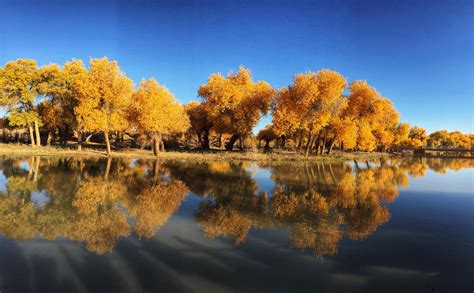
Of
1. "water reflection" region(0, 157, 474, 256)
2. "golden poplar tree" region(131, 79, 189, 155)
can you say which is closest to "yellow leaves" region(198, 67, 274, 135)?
"golden poplar tree" region(131, 79, 189, 155)

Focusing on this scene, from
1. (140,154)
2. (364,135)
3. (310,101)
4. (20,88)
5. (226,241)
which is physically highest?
(20,88)

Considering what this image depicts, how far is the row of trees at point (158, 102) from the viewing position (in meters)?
38.1

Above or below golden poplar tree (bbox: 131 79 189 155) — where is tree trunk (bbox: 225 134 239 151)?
below

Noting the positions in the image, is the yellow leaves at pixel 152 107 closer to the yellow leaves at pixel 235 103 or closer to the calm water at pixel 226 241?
the yellow leaves at pixel 235 103

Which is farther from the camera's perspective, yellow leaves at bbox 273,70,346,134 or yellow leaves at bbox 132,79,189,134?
yellow leaves at bbox 273,70,346,134

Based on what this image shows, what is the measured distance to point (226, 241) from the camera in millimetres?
8305

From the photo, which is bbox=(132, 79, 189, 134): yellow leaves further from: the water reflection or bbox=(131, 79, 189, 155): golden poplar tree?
the water reflection

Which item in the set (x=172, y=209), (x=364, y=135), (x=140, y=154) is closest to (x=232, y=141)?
(x=140, y=154)

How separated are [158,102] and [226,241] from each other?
34.0 m

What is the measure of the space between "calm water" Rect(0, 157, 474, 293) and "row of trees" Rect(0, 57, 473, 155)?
83.1 feet

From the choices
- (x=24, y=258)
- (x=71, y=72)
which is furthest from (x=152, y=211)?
(x=71, y=72)

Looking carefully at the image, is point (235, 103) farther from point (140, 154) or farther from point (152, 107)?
point (140, 154)

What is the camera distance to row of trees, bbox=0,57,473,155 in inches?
1501

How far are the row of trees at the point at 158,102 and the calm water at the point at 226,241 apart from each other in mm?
25336
